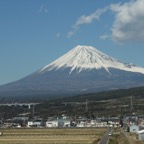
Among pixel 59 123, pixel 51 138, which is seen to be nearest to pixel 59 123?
pixel 59 123

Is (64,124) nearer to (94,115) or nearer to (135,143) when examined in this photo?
(94,115)

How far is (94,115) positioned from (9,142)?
Answer: 83045 millimetres

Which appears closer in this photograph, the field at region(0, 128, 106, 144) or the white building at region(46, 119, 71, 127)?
the field at region(0, 128, 106, 144)

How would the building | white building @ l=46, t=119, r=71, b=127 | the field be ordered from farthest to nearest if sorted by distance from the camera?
1. white building @ l=46, t=119, r=71, b=127
2. the building
3. the field

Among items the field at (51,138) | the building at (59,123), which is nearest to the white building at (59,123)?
the building at (59,123)

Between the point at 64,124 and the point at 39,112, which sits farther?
the point at 39,112

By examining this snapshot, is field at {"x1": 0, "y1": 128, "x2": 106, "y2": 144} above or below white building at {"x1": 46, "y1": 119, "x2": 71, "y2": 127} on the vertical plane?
below

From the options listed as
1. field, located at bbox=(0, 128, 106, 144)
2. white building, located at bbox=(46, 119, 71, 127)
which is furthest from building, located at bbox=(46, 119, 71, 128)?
field, located at bbox=(0, 128, 106, 144)

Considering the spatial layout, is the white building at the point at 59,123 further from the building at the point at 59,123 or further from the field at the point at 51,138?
the field at the point at 51,138

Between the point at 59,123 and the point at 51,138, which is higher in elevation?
the point at 59,123

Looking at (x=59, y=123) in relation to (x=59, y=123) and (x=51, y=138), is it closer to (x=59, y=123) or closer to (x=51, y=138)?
(x=59, y=123)

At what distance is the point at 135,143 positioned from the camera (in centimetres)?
6419

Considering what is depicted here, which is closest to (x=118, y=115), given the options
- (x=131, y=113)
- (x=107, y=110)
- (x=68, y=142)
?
(x=131, y=113)

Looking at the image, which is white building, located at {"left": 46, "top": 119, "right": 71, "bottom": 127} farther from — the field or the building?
the field
